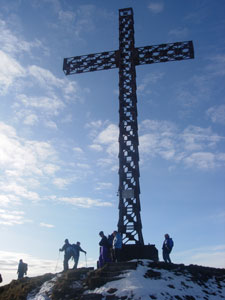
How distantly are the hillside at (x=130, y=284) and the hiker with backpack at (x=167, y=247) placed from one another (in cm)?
182

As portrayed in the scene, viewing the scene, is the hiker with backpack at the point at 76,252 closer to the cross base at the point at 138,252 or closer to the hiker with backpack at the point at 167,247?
the cross base at the point at 138,252

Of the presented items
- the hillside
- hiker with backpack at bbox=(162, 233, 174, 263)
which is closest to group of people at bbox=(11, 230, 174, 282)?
hiker with backpack at bbox=(162, 233, 174, 263)

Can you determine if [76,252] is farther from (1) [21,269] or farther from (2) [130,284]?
(2) [130,284]

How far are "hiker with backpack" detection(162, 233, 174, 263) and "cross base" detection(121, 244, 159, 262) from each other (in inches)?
32.0

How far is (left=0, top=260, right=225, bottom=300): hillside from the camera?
7934 mm

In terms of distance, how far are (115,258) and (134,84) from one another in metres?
10.7

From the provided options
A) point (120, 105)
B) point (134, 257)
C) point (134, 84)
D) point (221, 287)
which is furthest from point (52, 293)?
point (134, 84)

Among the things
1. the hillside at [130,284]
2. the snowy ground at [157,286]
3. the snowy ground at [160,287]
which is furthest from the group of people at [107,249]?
the snowy ground at [160,287]

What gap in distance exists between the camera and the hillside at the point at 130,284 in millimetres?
7934

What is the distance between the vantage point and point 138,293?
760cm

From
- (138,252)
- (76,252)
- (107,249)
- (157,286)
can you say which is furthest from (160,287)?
(76,252)

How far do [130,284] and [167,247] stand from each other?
4.71 metres

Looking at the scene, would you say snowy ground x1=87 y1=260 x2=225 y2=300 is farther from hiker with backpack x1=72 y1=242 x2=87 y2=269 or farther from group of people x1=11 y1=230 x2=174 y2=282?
hiker with backpack x1=72 y1=242 x2=87 y2=269

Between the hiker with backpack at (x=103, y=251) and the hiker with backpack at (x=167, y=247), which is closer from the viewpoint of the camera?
the hiker with backpack at (x=103, y=251)
